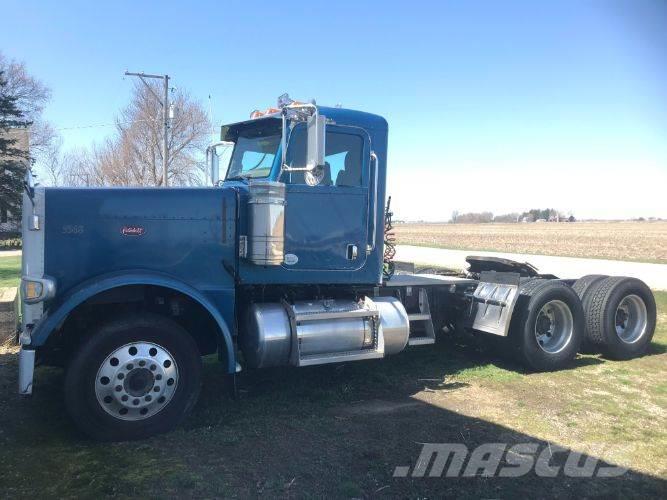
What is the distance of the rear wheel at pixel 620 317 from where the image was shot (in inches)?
283

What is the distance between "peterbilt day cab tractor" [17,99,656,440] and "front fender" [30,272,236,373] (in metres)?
0.01

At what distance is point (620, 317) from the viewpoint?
760cm

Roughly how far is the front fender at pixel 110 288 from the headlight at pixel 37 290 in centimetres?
14

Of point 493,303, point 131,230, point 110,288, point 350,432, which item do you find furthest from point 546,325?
point 110,288

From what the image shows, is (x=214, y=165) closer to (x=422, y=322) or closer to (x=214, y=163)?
(x=214, y=163)

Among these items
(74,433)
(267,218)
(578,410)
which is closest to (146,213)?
(267,218)

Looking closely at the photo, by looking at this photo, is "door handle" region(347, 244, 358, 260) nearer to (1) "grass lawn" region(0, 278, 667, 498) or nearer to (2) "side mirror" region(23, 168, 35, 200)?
(1) "grass lawn" region(0, 278, 667, 498)

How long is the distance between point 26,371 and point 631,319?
24.4ft

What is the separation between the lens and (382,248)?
5914mm

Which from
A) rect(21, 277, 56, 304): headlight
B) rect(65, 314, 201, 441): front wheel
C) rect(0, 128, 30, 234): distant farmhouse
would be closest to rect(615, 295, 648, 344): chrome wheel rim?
rect(65, 314, 201, 441): front wheel

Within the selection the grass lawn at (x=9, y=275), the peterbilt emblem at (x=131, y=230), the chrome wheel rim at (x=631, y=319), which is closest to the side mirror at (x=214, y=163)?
the peterbilt emblem at (x=131, y=230)

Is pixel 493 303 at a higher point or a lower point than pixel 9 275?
higher

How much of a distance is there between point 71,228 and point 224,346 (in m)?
1.63

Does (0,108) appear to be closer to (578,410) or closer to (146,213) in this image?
(146,213)
